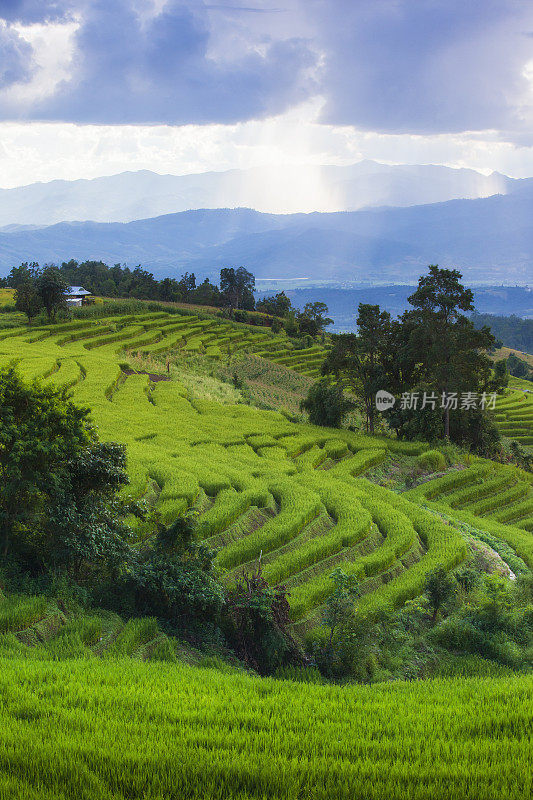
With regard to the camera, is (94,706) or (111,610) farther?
(111,610)

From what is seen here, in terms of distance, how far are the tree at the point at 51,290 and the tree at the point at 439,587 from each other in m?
47.7

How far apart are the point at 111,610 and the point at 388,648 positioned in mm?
5225

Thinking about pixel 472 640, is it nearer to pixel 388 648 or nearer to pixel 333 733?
pixel 388 648

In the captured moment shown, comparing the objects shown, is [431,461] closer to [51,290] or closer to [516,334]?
[51,290]

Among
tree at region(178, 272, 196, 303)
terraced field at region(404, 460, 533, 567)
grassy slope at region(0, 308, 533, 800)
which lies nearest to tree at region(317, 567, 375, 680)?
grassy slope at region(0, 308, 533, 800)

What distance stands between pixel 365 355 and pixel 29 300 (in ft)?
111

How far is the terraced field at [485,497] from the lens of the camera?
22172 mm

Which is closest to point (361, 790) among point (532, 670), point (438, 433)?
point (532, 670)

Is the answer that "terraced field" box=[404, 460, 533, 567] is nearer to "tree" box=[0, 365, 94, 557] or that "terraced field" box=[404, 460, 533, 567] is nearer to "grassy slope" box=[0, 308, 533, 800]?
"grassy slope" box=[0, 308, 533, 800]

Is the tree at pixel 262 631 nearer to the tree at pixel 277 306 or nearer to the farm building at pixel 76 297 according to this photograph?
the farm building at pixel 76 297

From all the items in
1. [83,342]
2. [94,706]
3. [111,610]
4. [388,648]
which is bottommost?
[388,648]

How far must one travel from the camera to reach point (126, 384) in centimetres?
3403

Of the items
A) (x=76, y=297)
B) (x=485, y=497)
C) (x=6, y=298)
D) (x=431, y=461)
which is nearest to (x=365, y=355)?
(x=431, y=461)

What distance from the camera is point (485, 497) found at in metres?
26.0
